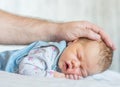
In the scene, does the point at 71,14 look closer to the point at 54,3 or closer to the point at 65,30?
the point at 54,3

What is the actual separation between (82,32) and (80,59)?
0.13m

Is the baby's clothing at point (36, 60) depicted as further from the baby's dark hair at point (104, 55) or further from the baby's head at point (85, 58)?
the baby's dark hair at point (104, 55)

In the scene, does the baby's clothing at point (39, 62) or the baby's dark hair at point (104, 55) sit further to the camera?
the baby's dark hair at point (104, 55)

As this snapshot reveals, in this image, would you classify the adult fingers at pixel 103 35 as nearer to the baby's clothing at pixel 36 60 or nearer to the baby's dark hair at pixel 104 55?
the baby's dark hair at pixel 104 55

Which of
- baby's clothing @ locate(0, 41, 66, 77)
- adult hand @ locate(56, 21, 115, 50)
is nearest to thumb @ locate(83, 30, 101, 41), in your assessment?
adult hand @ locate(56, 21, 115, 50)

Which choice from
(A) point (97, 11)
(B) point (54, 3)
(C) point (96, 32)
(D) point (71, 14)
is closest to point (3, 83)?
(C) point (96, 32)

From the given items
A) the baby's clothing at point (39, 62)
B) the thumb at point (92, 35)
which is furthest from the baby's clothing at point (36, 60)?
the thumb at point (92, 35)

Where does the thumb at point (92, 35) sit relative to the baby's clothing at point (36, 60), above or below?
above

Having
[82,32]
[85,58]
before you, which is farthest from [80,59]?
[82,32]

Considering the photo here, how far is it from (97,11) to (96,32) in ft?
2.74

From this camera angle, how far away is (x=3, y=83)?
703 millimetres

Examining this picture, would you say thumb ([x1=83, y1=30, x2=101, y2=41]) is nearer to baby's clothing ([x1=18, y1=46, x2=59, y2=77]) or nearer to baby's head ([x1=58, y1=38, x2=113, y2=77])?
baby's head ([x1=58, y1=38, x2=113, y2=77])

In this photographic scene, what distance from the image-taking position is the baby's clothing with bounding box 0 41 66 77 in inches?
43.1

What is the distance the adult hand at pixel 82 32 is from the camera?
1249 millimetres
